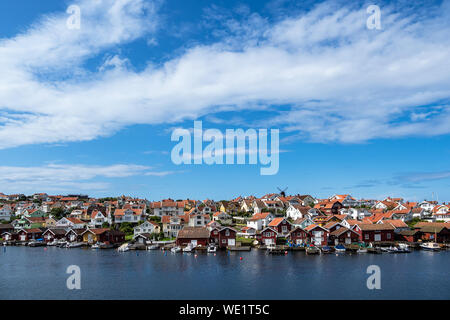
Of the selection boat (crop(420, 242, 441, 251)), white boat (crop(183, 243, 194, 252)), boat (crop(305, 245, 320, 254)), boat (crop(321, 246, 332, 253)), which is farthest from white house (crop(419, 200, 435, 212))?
white boat (crop(183, 243, 194, 252))

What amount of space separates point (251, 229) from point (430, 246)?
3343 centimetres

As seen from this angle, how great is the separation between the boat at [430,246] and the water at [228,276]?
21.1ft

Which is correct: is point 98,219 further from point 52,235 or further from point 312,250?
point 312,250

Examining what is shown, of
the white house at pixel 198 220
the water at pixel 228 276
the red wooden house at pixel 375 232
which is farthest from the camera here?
the white house at pixel 198 220

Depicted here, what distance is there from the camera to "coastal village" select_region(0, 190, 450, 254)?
6419 cm

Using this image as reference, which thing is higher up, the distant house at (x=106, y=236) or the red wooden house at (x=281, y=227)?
the red wooden house at (x=281, y=227)

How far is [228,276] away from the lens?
3928 cm

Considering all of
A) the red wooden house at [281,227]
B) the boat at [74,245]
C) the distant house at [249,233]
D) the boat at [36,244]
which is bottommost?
the boat at [36,244]

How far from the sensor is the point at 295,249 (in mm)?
60812

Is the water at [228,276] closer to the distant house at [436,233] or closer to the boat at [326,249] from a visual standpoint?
the boat at [326,249]

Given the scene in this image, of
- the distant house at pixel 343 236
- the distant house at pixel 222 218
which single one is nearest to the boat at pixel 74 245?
the distant house at pixel 222 218

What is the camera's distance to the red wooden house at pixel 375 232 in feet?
216
